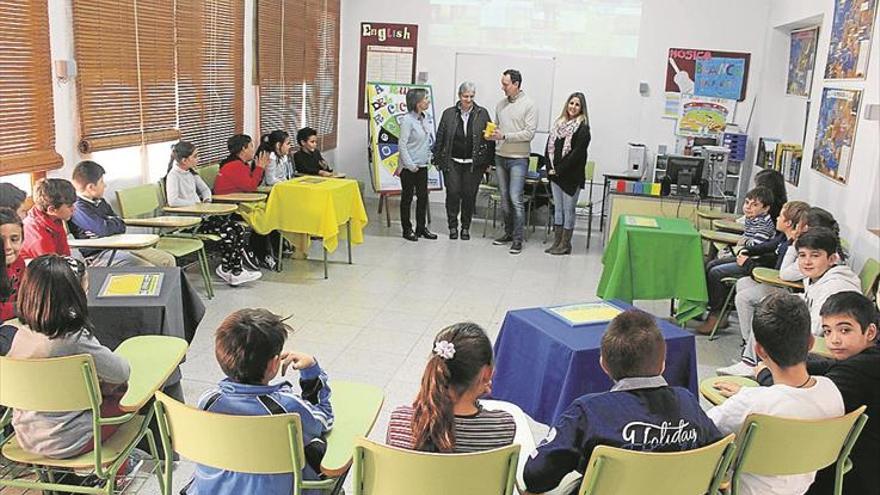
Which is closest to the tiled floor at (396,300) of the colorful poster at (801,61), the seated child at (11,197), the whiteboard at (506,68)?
the seated child at (11,197)

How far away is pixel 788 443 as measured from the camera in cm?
211

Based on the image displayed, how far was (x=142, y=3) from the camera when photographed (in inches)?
207

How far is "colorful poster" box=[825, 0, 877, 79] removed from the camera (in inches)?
192

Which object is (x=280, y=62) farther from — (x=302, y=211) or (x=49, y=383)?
(x=49, y=383)

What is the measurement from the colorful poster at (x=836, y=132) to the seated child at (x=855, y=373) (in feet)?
8.62

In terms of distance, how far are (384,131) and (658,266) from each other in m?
4.22

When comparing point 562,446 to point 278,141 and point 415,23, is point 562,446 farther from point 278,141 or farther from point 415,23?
point 415,23

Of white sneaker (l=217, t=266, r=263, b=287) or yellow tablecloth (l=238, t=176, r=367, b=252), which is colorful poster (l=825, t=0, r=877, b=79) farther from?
white sneaker (l=217, t=266, r=263, b=287)

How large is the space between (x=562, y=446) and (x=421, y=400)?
15.5 inches

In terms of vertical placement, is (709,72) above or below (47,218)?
above

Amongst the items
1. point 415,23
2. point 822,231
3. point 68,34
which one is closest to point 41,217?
point 68,34

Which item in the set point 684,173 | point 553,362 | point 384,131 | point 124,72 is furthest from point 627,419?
point 384,131

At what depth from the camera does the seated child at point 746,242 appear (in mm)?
5012

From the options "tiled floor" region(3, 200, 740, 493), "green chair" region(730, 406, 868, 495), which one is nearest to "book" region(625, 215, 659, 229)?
"tiled floor" region(3, 200, 740, 493)
